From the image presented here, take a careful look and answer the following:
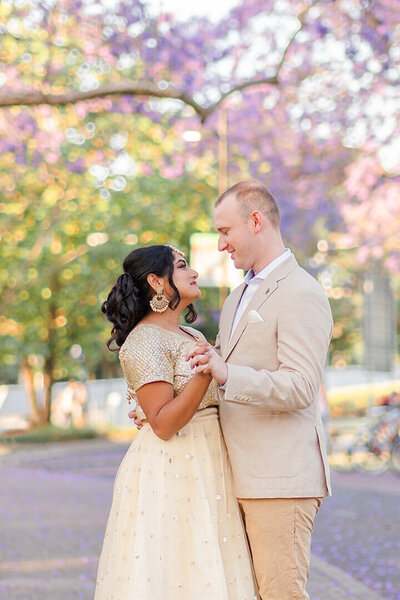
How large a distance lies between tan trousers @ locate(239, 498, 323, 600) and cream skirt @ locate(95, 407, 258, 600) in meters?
0.11

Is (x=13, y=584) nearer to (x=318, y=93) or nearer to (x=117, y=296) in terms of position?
(x=117, y=296)

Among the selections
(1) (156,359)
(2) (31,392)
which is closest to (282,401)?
(1) (156,359)

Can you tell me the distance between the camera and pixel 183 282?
4.19 m

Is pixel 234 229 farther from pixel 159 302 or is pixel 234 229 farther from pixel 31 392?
pixel 31 392

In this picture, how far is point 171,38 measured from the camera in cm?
1325

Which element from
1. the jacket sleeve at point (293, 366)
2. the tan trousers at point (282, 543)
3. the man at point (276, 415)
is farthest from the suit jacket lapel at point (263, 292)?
the tan trousers at point (282, 543)

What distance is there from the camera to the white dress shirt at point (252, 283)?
4031 millimetres

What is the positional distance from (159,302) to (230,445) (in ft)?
2.12

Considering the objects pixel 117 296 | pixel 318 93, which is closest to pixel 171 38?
pixel 318 93

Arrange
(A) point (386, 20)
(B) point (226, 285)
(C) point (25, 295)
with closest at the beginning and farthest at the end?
(A) point (386, 20) → (B) point (226, 285) → (C) point (25, 295)

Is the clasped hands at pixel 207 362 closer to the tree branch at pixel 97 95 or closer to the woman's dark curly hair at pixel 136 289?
the woman's dark curly hair at pixel 136 289

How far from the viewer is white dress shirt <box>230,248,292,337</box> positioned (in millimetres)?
4031

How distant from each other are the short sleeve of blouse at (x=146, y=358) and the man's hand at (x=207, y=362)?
0.30 metres

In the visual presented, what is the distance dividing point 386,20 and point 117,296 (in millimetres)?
9079
